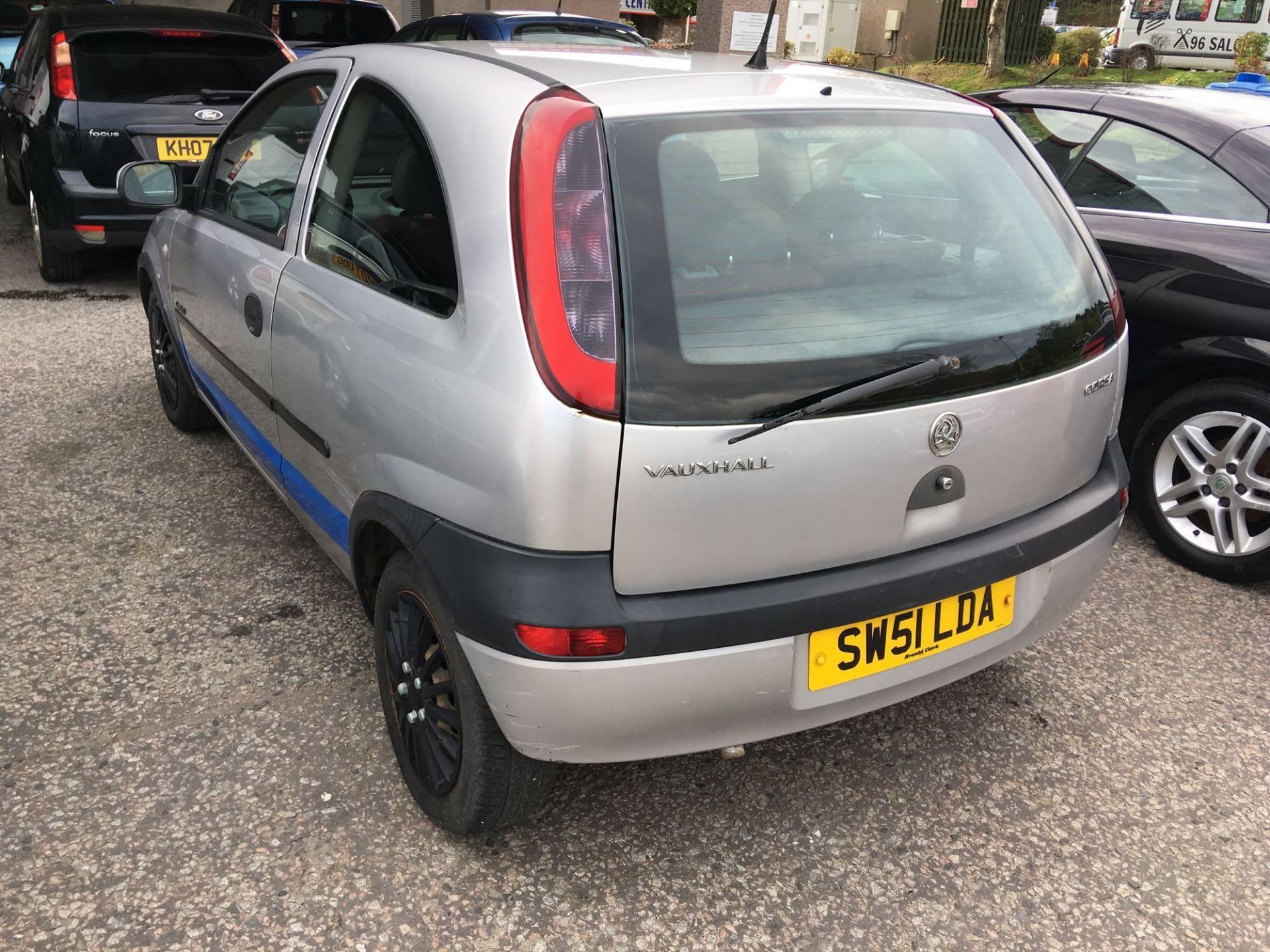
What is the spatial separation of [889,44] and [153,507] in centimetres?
3435

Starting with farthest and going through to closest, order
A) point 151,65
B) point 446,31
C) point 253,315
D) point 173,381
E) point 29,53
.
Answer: point 446,31, point 29,53, point 151,65, point 173,381, point 253,315

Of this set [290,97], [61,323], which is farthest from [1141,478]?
[61,323]

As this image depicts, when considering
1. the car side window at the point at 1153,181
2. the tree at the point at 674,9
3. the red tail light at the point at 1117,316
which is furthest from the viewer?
the tree at the point at 674,9

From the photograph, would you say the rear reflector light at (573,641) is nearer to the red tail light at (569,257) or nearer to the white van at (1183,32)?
the red tail light at (569,257)

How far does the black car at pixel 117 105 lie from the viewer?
20.5 feet

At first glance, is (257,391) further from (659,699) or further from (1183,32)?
(1183,32)

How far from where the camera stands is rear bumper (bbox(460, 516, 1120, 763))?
1884mm

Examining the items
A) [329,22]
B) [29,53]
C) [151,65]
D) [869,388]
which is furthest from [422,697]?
[329,22]

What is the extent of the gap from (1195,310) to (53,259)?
21.8ft

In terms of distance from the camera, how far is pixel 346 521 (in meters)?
2.54

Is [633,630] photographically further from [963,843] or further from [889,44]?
[889,44]

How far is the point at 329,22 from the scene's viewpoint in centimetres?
1139

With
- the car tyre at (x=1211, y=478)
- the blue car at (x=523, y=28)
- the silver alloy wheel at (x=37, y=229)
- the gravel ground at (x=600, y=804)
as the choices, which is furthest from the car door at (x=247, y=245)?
the blue car at (x=523, y=28)

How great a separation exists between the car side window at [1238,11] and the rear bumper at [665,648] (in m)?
26.6
